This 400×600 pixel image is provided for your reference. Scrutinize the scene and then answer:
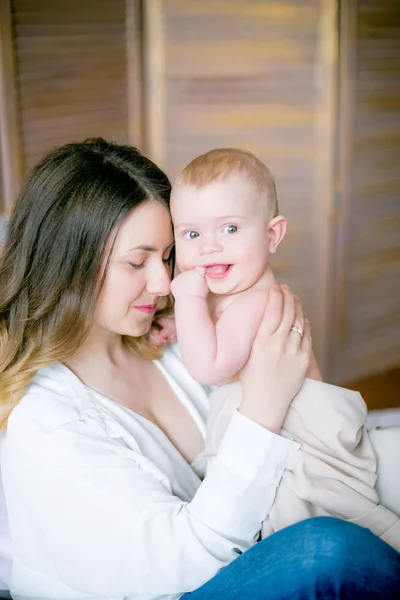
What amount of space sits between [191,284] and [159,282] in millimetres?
97

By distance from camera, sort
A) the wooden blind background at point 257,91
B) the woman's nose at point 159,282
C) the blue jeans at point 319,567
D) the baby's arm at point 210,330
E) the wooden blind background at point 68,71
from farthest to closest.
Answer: the wooden blind background at point 257,91, the wooden blind background at point 68,71, the woman's nose at point 159,282, the baby's arm at point 210,330, the blue jeans at point 319,567

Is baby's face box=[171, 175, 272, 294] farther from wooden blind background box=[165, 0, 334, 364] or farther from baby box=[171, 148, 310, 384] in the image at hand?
wooden blind background box=[165, 0, 334, 364]

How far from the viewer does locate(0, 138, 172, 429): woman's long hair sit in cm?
131

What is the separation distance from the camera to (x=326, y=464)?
4.13 feet

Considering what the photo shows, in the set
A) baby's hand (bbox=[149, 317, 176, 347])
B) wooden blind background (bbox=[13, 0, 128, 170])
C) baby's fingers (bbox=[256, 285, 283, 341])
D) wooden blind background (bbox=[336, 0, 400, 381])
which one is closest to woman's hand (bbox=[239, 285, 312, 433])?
baby's fingers (bbox=[256, 285, 283, 341])

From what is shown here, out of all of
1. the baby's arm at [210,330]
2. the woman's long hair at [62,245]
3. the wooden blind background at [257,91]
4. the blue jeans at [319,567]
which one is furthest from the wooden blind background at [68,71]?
the blue jeans at [319,567]

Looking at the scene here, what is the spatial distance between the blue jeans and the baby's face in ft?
1.49

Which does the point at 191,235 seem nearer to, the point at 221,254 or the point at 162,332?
the point at 221,254

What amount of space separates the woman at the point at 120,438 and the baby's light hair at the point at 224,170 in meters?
0.10

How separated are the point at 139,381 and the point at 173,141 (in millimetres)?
1783

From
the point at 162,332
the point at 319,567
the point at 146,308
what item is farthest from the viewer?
the point at 162,332

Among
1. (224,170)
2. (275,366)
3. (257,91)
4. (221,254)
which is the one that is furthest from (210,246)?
(257,91)

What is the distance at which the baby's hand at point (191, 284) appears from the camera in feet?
4.21

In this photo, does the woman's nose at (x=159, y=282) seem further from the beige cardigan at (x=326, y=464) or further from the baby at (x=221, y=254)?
the beige cardigan at (x=326, y=464)
